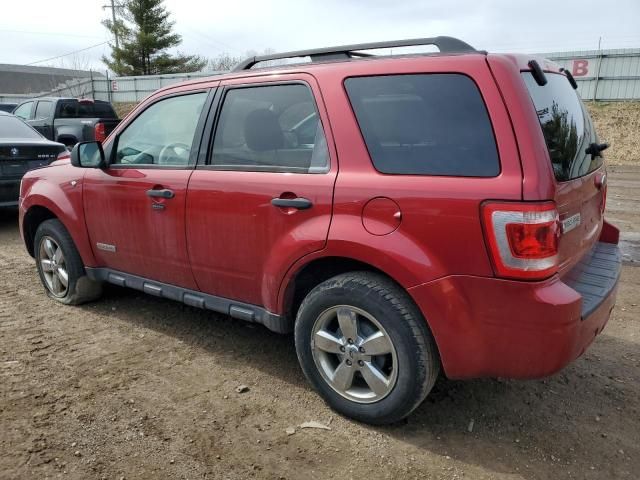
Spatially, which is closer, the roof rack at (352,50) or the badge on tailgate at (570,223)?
the badge on tailgate at (570,223)

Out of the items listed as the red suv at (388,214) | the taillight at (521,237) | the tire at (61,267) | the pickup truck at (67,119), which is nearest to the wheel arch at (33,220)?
the tire at (61,267)

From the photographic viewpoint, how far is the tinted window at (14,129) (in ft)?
25.1

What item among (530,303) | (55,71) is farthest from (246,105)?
(55,71)

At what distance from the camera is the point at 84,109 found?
Answer: 14.2 m

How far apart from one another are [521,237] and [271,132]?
1.55 metres

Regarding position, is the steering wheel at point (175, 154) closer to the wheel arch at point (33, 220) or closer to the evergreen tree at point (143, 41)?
the wheel arch at point (33, 220)

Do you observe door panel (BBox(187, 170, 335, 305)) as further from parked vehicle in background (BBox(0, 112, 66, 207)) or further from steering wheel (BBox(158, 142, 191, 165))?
parked vehicle in background (BBox(0, 112, 66, 207))

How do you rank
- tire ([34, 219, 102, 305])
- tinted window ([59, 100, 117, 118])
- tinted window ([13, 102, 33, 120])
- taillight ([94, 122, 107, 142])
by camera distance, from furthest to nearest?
1. tinted window ([13, 102, 33, 120])
2. tinted window ([59, 100, 117, 118])
3. taillight ([94, 122, 107, 142])
4. tire ([34, 219, 102, 305])

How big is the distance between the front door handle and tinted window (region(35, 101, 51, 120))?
12105 mm

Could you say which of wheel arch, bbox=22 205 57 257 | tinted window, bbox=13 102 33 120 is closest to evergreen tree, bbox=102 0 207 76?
tinted window, bbox=13 102 33 120

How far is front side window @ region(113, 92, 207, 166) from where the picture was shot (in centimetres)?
351

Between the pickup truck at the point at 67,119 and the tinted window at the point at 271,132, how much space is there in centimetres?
1078

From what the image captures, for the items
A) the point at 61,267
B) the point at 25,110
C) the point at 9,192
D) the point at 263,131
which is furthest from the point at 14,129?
the point at 25,110

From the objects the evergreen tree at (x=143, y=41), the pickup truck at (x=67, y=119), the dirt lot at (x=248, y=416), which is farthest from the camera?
the evergreen tree at (x=143, y=41)
